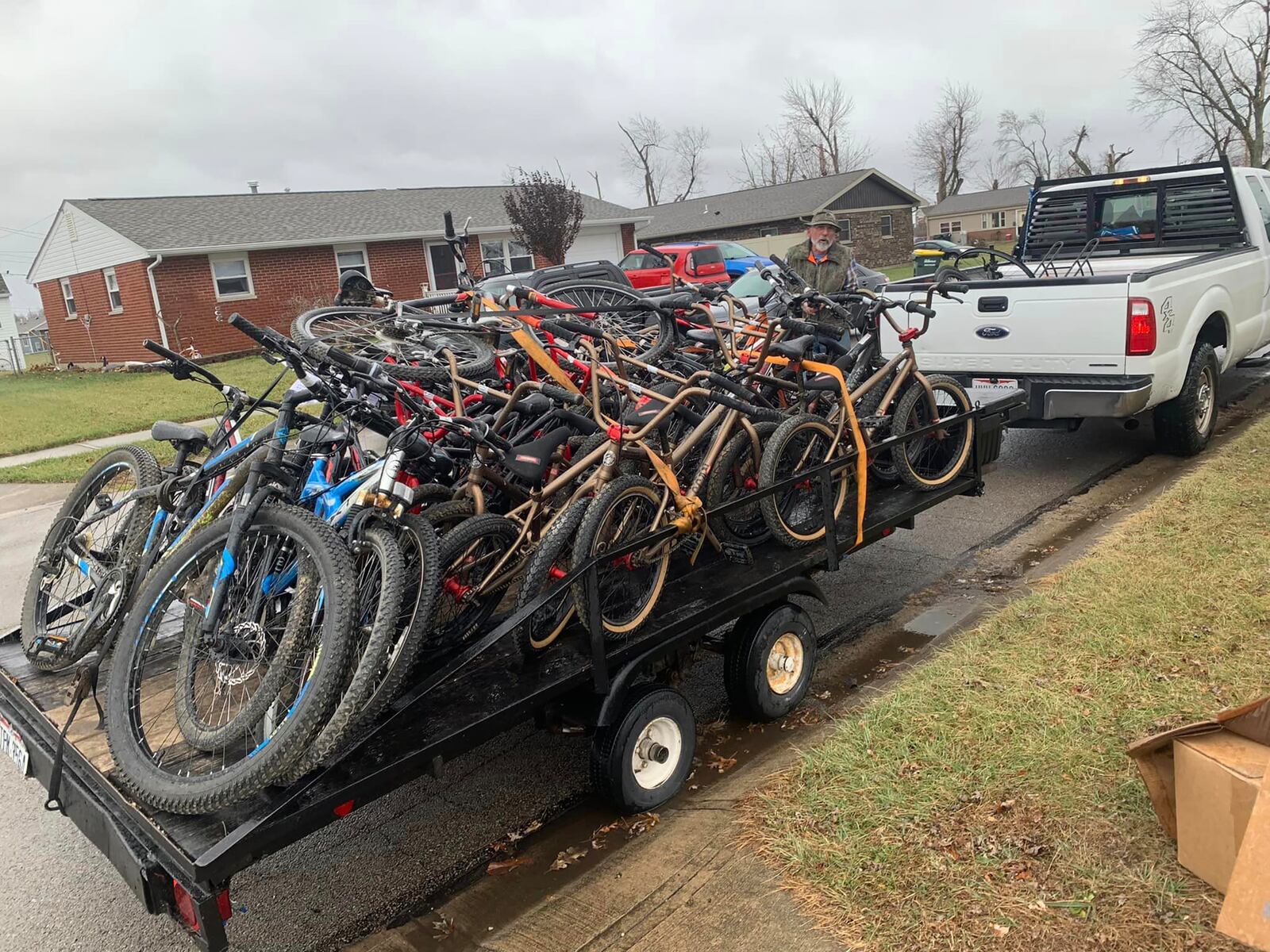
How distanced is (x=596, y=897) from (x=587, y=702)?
0.68m

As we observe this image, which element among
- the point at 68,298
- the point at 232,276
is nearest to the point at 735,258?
the point at 232,276

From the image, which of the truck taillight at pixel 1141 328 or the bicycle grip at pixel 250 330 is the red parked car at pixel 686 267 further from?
the bicycle grip at pixel 250 330

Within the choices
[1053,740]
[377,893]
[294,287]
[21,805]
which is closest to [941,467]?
[1053,740]

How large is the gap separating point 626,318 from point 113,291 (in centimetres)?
2457

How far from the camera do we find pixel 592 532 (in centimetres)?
356

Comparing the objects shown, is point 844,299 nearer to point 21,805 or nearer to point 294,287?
point 21,805

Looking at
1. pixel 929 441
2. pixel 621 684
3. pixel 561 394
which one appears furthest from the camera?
pixel 929 441

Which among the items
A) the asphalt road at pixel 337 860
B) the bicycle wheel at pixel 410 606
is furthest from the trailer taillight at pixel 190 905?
the asphalt road at pixel 337 860

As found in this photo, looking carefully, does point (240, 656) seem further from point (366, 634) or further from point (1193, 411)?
point (1193, 411)

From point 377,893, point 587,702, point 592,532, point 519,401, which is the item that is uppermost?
point 519,401

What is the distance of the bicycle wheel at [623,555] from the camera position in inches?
138

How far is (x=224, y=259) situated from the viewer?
24797mm

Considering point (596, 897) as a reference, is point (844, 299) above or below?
above

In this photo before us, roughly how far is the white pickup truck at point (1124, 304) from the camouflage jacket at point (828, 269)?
0.44 metres
